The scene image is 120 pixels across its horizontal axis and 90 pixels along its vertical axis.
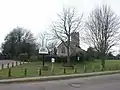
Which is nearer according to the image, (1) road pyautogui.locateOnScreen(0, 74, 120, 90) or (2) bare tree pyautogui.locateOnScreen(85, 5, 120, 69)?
(1) road pyautogui.locateOnScreen(0, 74, 120, 90)

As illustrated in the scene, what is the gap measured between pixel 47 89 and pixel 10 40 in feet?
300

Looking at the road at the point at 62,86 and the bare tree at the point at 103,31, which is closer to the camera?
the road at the point at 62,86

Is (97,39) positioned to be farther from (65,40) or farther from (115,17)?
(65,40)

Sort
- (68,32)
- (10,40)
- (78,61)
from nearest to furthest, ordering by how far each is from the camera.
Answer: (68,32), (78,61), (10,40)

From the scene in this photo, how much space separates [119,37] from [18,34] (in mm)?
64189

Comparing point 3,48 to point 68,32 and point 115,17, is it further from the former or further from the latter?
point 115,17

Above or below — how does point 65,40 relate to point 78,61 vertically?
above

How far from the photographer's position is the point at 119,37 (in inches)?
1919

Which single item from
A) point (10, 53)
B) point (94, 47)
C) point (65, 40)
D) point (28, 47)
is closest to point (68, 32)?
point (65, 40)

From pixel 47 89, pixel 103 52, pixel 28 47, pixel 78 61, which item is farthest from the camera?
pixel 28 47

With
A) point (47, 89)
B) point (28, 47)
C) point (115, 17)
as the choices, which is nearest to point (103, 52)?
point (115, 17)

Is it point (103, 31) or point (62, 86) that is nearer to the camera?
point (62, 86)

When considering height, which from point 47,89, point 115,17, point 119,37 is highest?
point 115,17

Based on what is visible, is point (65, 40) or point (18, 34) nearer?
point (65, 40)
